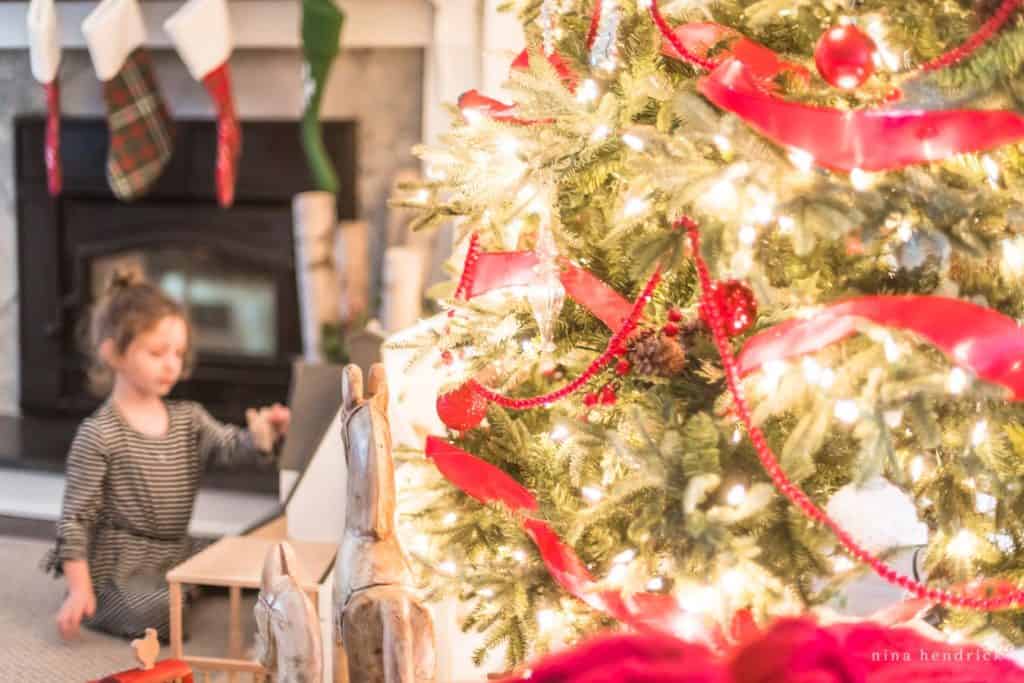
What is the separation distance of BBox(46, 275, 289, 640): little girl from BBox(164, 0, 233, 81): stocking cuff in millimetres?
728

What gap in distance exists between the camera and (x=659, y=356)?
1229 millimetres

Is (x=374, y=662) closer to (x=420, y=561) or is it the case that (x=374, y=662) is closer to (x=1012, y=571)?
(x=420, y=561)

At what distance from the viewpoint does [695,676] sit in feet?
3.10

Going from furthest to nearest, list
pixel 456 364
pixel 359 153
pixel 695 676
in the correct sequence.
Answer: pixel 359 153, pixel 456 364, pixel 695 676

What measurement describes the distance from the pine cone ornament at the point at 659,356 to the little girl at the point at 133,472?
1.33m

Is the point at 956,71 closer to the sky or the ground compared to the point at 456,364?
closer to the sky

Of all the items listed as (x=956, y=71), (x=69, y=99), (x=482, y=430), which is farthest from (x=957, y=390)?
(x=69, y=99)

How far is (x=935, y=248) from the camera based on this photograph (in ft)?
3.43

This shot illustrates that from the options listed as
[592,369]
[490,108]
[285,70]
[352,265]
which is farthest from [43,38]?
[592,369]

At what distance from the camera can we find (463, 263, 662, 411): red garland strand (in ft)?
3.96

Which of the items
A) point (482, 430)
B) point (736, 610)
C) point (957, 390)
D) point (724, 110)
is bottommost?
point (736, 610)

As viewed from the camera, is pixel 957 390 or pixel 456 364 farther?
pixel 456 364

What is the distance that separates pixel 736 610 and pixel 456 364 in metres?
0.49

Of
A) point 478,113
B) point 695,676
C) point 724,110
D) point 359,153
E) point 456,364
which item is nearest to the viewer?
point 695,676
